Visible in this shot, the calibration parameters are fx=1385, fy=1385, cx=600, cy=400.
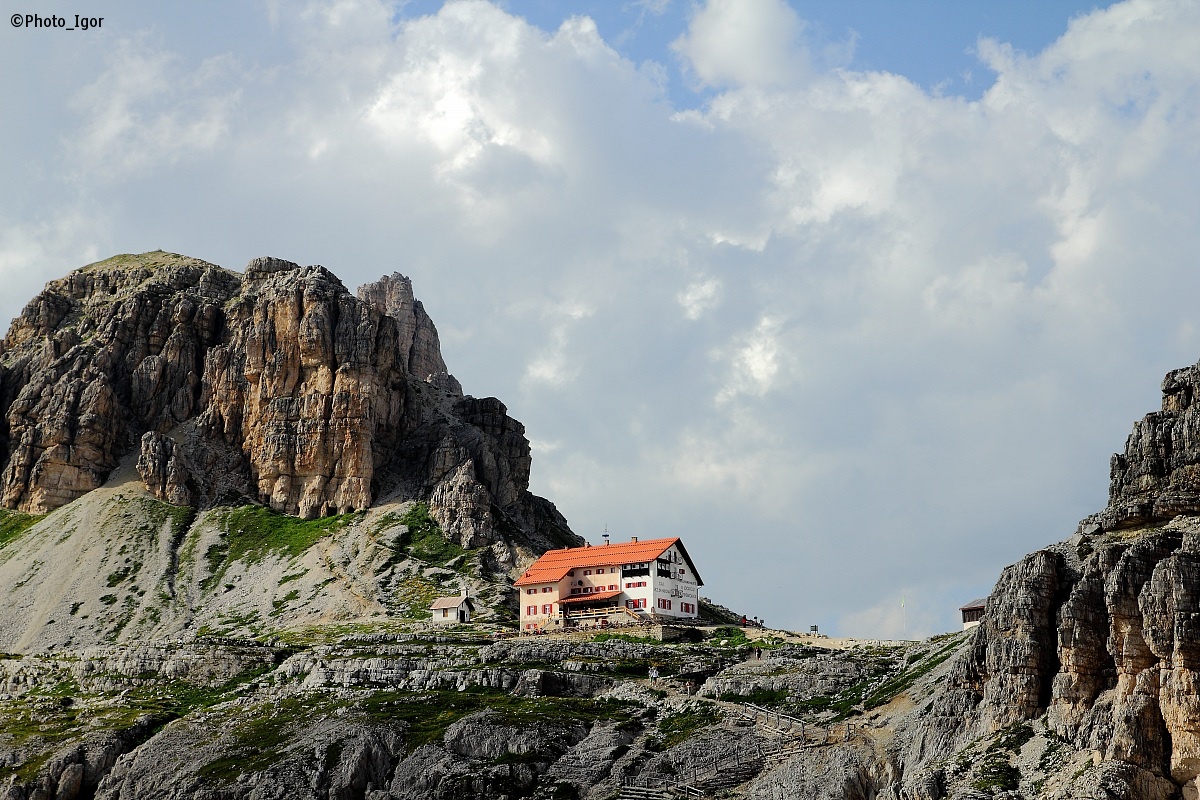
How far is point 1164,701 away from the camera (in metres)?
62.8

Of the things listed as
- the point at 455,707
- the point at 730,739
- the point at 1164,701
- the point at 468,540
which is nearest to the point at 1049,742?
the point at 1164,701

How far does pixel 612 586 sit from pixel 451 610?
21.2 meters

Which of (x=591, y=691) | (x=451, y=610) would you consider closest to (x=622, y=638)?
(x=591, y=691)

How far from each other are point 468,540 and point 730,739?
339 ft

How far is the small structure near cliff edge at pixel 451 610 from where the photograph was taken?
549 ft

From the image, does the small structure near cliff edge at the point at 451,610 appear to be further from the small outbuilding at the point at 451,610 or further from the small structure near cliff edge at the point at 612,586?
the small structure near cliff edge at the point at 612,586

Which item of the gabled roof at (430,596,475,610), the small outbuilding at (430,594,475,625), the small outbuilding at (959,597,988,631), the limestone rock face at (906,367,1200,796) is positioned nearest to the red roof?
the small outbuilding at (430,594,475,625)

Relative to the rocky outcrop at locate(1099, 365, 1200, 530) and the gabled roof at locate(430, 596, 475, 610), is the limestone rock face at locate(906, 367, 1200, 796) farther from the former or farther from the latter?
the gabled roof at locate(430, 596, 475, 610)

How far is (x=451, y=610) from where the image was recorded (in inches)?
6614

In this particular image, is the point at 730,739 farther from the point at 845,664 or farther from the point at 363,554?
the point at 363,554

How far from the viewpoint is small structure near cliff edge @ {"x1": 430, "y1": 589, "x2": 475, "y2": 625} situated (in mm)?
167250

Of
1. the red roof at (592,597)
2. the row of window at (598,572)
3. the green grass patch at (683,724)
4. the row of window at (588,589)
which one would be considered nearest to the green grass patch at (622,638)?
the red roof at (592,597)

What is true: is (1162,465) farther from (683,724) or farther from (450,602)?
(450,602)

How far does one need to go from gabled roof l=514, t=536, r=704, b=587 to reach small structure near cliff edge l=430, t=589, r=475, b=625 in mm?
7983
